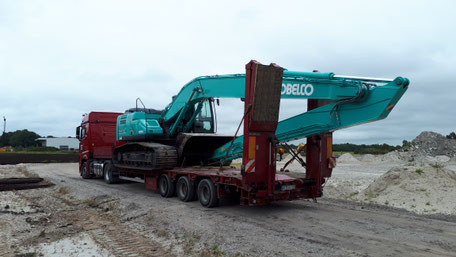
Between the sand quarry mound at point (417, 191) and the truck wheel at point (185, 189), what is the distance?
575cm

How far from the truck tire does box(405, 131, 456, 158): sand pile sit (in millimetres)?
27836

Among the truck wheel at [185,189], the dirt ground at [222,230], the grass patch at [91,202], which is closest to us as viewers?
the dirt ground at [222,230]

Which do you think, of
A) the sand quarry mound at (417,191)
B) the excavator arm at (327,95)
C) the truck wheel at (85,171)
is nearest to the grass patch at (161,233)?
the excavator arm at (327,95)

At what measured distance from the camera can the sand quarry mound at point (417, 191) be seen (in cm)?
1108

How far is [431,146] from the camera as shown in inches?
1400

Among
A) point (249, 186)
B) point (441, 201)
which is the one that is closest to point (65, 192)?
point (249, 186)

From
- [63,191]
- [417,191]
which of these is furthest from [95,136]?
[417,191]

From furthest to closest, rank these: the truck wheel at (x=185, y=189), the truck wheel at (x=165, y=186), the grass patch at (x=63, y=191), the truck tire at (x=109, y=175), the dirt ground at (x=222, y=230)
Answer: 1. the truck tire at (x=109, y=175)
2. the grass patch at (x=63, y=191)
3. the truck wheel at (x=165, y=186)
4. the truck wheel at (x=185, y=189)
5. the dirt ground at (x=222, y=230)

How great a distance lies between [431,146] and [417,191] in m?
26.8

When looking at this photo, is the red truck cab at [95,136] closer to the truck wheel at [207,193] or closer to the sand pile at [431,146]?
the truck wheel at [207,193]

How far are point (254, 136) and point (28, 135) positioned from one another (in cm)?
10515

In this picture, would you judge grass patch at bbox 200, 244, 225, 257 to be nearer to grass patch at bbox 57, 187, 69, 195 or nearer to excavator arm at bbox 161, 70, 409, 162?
excavator arm at bbox 161, 70, 409, 162

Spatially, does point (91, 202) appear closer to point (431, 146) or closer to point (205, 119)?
point (205, 119)

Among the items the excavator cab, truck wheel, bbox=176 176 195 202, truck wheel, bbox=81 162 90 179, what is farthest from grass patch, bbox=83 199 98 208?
truck wheel, bbox=81 162 90 179
